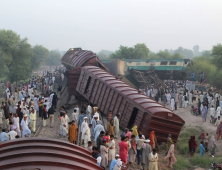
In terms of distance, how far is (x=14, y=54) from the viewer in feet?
133

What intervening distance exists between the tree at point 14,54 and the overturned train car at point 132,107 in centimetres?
2676

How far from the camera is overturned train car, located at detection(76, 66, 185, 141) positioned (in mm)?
10750

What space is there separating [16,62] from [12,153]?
127 feet

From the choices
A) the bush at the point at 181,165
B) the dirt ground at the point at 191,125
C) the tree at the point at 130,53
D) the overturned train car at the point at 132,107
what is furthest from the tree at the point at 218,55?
the tree at the point at 130,53

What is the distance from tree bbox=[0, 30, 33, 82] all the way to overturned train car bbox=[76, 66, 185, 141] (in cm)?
2676

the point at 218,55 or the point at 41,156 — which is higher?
the point at 218,55

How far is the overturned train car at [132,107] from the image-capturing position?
10.8m

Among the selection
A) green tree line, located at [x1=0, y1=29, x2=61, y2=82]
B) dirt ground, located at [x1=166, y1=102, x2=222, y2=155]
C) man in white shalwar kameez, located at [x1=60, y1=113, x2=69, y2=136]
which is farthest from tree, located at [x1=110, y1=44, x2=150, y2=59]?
man in white shalwar kameez, located at [x1=60, y1=113, x2=69, y2=136]

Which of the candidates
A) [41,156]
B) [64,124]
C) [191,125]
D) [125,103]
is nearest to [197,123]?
[191,125]

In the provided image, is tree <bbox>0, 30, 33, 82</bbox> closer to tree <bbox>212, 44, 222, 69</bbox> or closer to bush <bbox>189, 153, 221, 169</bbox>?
tree <bbox>212, 44, 222, 69</bbox>

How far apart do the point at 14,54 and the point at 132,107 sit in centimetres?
3445

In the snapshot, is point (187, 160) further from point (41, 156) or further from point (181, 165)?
point (41, 156)

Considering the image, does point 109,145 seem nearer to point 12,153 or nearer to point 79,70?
point 12,153

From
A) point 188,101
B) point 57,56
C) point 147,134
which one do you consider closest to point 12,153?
point 147,134
